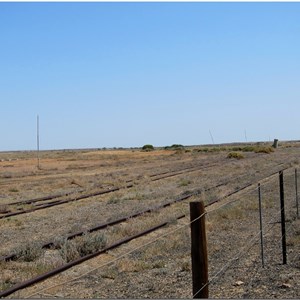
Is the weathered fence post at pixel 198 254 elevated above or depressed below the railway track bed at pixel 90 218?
above

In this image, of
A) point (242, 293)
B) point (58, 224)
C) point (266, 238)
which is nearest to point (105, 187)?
point (58, 224)

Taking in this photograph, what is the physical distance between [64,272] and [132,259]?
5.41 feet

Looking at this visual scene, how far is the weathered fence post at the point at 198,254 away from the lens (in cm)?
614

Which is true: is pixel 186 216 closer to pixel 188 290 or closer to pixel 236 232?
pixel 236 232

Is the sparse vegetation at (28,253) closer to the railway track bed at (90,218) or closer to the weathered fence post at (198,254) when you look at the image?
the railway track bed at (90,218)

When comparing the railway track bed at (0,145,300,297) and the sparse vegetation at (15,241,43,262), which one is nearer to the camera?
the sparse vegetation at (15,241,43,262)

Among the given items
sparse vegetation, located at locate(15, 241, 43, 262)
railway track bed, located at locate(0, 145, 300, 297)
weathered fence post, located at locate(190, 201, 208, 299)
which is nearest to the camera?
weathered fence post, located at locate(190, 201, 208, 299)

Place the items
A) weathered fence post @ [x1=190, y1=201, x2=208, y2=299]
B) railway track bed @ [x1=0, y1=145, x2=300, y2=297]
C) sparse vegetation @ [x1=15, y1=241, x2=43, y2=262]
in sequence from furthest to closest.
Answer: railway track bed @ [x1=0, y1=145, x2=300, y2=297], sparse vegetation @ [x1=15, y1=241, x2=43, y2=262], weathered fence post @ [x1=190, y1=201, x2=208, y2=299]

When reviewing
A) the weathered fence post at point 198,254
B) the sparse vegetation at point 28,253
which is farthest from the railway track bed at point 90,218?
the weathered fence post at point 198,254

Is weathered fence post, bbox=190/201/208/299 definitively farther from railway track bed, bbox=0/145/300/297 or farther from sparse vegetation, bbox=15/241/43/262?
sparse vegetation, bbox=15/241/43/262

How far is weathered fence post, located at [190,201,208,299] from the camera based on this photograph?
614 centimetres

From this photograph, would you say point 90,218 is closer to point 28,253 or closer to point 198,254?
point 28,253

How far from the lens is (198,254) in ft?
20.1

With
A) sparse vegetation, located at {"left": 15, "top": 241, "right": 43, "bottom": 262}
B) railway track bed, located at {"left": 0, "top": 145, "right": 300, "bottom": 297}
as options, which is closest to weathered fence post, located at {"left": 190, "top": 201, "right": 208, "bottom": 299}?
railway track bed, located at {"left": 0, "top": 145, "right": 300, "bottom": 297}
